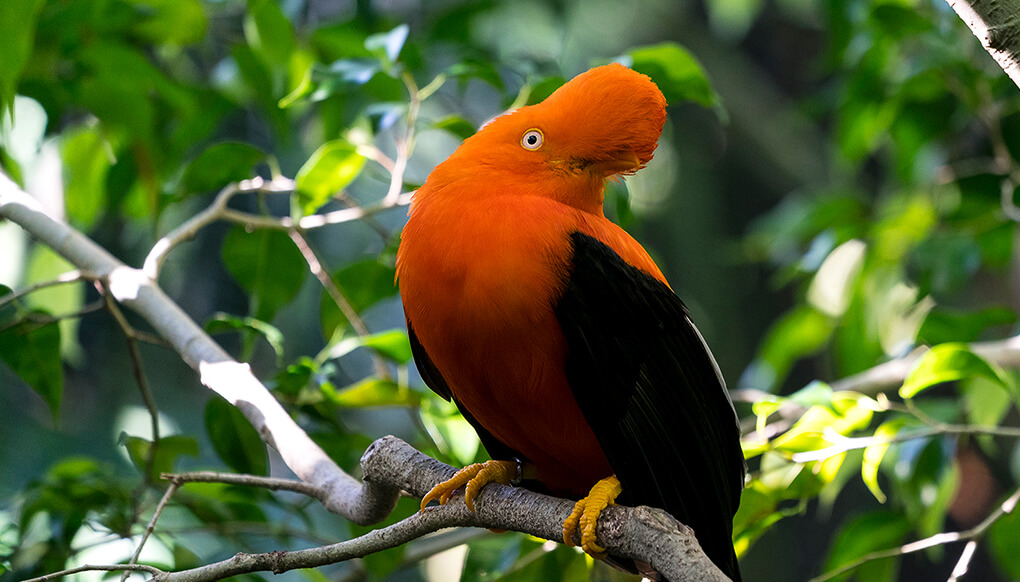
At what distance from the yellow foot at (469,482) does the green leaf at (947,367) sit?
0.70 metres

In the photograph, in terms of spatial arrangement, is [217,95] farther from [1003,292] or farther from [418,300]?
[1003,292]

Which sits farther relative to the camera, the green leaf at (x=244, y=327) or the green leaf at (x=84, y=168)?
the green leaf at (x=84, y=168)

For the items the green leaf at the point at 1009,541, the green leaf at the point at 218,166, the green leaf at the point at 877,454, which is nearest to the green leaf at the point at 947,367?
the green leaf at the point at 877,454

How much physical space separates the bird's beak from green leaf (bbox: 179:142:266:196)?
728 mm

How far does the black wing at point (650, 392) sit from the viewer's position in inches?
45.4

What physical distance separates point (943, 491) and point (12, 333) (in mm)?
1836

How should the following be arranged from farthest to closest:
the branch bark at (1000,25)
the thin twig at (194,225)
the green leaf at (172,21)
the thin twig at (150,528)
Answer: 1. the green leaf at (172,21)
2. the thin twig at (194,225)
3. the thin twig at (150,528)
4. the branch bark at (1000,25)

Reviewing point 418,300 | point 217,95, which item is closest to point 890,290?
point 418,300

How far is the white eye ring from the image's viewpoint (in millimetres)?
1281

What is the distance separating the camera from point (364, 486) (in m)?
1.18

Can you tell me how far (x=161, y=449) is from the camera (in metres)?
1.65

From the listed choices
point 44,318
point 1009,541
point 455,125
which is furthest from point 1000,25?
point 44,318

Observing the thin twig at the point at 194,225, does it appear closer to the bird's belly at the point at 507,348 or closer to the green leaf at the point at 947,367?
the bird's belly at the point at 507,348

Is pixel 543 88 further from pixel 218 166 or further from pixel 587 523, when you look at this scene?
pixel 587 523
